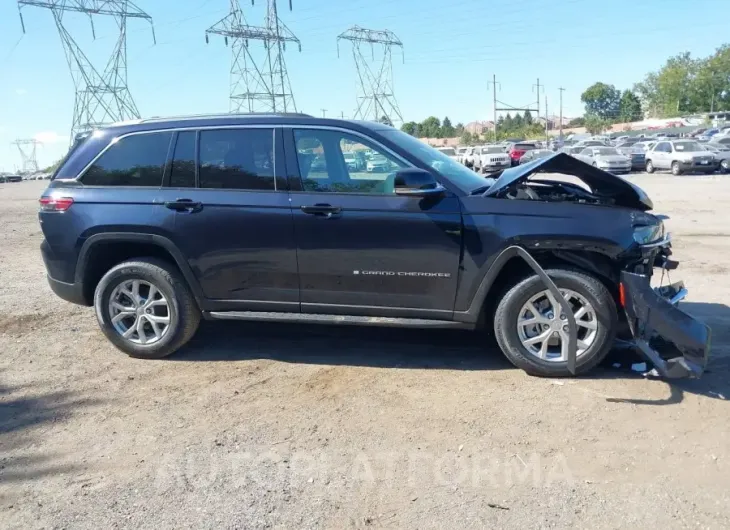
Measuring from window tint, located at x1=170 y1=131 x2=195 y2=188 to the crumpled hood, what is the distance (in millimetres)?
2298

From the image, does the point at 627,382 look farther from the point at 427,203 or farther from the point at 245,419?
the point at 245,419

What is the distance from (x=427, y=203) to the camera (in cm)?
439

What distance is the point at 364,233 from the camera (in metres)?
4.49

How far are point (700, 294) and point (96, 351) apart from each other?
596cm

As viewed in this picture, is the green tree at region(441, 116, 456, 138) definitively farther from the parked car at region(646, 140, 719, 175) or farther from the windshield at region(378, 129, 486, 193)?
the windshield at region(378, 129, 486, 193)

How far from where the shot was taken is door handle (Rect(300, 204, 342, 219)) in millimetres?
4539

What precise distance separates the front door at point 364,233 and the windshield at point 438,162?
204 mm

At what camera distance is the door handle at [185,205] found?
4781mm

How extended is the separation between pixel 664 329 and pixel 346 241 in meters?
2.21

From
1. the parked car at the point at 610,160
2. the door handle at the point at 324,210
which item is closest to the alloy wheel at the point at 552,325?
the door handle at the point at 324,210

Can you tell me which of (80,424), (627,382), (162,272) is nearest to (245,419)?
(80,424)

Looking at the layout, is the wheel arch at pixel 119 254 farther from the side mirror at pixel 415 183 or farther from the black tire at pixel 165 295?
the side mirror at pixel 415 183

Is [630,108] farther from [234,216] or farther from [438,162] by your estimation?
[234,216]

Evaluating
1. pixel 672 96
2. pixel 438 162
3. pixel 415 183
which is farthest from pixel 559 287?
pixel 672 96
